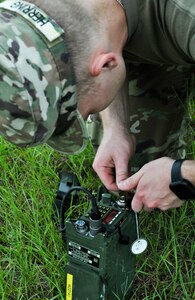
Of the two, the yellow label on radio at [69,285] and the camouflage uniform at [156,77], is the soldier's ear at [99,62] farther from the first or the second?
the yellow label on radio at [69,285]

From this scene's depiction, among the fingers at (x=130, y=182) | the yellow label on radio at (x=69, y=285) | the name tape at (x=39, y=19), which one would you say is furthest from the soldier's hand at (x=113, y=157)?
the name tape at (x=39, y=19)

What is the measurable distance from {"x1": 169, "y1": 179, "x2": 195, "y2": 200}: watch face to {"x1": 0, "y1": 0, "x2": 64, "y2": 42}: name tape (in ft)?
2.02

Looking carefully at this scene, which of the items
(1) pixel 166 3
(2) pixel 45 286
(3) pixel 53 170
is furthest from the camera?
(3) pixel 53 170

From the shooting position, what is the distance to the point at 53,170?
2.74 m

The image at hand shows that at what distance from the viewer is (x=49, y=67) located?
65.1 inches

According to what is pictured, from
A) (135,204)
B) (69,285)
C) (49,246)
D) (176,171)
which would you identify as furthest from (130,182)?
(49,246)

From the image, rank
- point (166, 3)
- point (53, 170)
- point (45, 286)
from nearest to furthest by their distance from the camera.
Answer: point (166, 3)
point (45, 286)
point (53, 170)

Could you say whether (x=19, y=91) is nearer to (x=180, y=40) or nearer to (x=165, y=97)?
(x=180, y=40)

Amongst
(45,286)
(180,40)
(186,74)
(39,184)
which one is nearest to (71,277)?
(45,286)

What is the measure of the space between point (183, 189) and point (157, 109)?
0.79 m

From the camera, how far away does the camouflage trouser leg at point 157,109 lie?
2.58 meters

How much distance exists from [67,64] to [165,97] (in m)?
1.03

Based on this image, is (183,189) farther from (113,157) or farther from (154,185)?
(113,157)

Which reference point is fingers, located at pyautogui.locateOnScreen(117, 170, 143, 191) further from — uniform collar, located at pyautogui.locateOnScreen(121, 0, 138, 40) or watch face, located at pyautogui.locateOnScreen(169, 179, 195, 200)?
uniform collar, located at pyautogui.locateOnScreen(121, 0, 138, 40)
